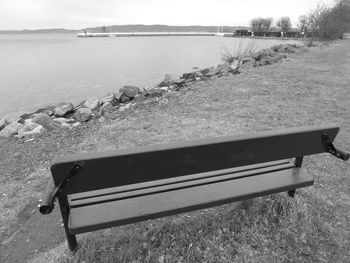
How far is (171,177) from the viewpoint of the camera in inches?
78.4

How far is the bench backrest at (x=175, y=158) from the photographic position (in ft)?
5.67

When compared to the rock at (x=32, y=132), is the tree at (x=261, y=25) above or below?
below

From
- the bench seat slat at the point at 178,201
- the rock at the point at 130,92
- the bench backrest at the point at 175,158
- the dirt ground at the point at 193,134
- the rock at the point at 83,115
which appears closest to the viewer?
the bench backrest at the point at 175,158

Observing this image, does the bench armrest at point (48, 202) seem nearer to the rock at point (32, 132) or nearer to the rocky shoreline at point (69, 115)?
the rocky shoreline at point (69, 115)

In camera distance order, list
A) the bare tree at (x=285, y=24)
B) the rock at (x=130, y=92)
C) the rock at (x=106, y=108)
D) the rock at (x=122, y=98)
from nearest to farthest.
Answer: the rock at (x=106, y=108) → the rock at (x=122, y=98) → the rock at (x=130, y=92) → the bare tree at (x=285, y=24)

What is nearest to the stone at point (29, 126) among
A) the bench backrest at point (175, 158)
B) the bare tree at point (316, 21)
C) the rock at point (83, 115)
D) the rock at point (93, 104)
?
the rock at point (83, 115)

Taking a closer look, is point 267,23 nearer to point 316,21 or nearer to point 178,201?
point 316,21

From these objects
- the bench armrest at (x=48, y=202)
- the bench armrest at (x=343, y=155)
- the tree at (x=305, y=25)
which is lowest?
the tree at (x=305, y=25)

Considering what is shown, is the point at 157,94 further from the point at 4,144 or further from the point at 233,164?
the point at 233,164

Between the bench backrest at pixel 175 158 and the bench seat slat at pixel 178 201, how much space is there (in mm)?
315

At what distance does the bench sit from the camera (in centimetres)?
175

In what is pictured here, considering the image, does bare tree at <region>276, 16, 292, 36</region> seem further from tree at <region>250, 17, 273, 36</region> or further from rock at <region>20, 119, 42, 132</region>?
rock at <region>20, 119, 42, 132</region>

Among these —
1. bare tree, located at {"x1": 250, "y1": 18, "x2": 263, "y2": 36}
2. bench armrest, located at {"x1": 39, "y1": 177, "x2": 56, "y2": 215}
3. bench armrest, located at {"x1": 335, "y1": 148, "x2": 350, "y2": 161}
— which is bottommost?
bare tree, located at {"x1": 250, "y1": 18, "x2": 263, "y2": 36}

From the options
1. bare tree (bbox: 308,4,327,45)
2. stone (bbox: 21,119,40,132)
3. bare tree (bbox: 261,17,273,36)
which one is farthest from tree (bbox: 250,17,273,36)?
stone (bbox: 21,119,40,132)
